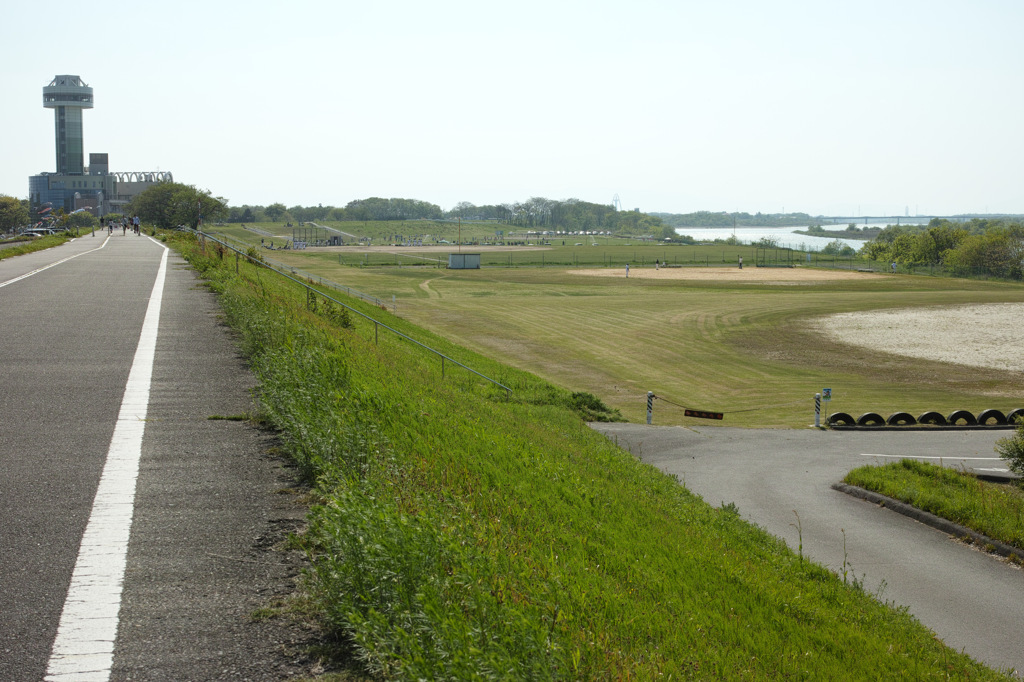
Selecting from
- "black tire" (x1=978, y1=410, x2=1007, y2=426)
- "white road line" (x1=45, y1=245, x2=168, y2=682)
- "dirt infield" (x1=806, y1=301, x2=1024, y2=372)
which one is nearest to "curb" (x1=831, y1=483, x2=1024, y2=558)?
"black tire" (x1=978, y1=410, x2=1007, y2=426)

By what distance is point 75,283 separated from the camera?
78.9ft

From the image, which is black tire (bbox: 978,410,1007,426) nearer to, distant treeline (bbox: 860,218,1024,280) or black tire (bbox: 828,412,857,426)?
black tire (bbox: 828,412,857,426)

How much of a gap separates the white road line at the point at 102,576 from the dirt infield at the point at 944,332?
4597 centimetres

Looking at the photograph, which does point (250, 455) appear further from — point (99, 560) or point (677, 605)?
point (677, 605)

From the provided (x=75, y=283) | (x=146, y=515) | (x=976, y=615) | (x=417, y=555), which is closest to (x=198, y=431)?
(x=146, y=515)

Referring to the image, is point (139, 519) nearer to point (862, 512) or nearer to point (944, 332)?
point (862, 512)

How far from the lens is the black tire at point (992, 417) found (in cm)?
3191

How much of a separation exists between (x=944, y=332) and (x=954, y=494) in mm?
41732

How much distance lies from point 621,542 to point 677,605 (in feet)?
5.11

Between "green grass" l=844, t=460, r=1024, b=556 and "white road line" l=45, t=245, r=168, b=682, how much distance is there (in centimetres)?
1465

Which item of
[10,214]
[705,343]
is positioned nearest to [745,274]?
[705,343]

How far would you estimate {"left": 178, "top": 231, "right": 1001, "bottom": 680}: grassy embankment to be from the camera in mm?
5191

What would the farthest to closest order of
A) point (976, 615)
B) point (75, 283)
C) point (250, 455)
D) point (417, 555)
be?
1. point (75, 283)
2. point (976, 615)
3. point (250, 455)
4. point (417, 555)

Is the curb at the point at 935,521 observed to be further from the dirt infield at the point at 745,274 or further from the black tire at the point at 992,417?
the dirt infield at the point at 745,274
